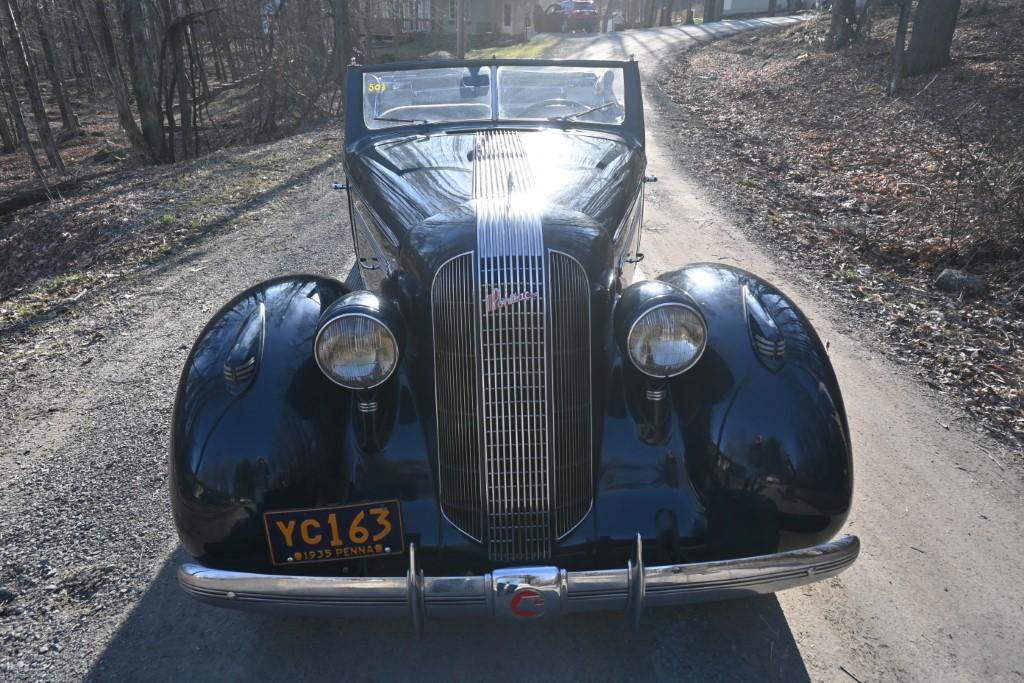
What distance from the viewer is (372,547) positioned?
2.43 meters

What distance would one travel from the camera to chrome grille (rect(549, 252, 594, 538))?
8.17ft

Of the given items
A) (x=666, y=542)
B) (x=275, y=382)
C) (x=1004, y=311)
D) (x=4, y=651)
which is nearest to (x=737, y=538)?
(x=666, y=542)

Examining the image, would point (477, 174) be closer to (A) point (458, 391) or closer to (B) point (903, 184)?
(A) point (458, 391)

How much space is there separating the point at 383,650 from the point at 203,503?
86 centimetres

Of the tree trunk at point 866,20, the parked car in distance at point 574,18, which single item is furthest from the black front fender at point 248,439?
the parked car in distance at point 574,18

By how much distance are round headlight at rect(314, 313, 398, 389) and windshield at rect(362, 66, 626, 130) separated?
7.14 feet

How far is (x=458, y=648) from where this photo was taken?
270 centimetres

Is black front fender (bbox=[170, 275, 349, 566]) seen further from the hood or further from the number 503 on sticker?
the hood

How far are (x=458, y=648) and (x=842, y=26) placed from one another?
62.0ft

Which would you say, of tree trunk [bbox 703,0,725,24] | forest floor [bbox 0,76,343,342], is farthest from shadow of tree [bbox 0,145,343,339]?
tree trunk [bbox 703,0,725,24]

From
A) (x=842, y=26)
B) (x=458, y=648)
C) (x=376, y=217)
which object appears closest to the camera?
(x=458, y=648)

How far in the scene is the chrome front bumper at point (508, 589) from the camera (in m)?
2.21

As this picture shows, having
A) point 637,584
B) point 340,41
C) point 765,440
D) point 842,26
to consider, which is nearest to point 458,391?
point 637,584

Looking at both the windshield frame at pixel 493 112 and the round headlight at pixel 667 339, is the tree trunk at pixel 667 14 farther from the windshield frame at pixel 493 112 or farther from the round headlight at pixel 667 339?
the round headlight at pixel 667 339
